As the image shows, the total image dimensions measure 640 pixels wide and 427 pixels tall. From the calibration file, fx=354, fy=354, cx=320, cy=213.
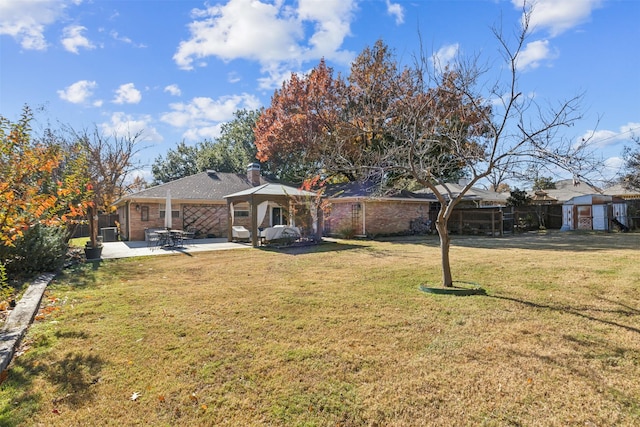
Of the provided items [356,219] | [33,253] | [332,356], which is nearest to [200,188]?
[356,219]

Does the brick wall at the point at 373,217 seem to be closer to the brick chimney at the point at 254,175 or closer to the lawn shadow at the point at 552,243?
the lawn shadow at the point at 552,243

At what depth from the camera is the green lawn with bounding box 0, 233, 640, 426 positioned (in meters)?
2.71

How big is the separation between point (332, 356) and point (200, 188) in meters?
18.6

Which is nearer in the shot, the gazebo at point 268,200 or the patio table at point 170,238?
the patio table at point 170,238

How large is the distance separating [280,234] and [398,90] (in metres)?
7.72

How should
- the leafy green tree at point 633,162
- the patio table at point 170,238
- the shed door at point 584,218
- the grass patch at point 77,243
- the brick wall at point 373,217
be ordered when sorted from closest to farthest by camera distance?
the patio table at point 170,238
the grass patch at point 77,243
the brick wall at point 373,217
the leafy green tree at point 633,162
the shed door at point 584,218

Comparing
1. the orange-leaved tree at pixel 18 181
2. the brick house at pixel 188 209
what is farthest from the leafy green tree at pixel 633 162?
the orange-leaved tree at pixel 18 181

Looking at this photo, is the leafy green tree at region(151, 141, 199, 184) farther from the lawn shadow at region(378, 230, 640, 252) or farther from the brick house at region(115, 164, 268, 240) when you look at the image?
the lawn shadow at region(378, 230, 640, 252)

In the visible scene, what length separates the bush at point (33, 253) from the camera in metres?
7.45

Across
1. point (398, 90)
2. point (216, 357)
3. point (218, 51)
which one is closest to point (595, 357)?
point (216, 357)

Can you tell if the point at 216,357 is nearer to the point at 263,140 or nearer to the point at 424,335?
the point at 424,335

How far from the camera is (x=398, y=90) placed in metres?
8.81

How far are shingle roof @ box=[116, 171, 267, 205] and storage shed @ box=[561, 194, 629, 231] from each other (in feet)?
68.7

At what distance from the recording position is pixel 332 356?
11.9 feet
